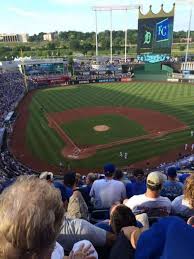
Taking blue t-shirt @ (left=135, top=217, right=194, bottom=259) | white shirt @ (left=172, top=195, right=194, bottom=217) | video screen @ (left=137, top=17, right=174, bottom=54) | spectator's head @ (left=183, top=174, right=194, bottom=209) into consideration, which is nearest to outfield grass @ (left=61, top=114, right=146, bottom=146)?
white shirt @ (left=172, top=195, right=194, bottom=217)

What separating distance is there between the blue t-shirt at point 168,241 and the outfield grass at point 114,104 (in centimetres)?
2189

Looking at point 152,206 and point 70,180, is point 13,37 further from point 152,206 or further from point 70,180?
point 152,206

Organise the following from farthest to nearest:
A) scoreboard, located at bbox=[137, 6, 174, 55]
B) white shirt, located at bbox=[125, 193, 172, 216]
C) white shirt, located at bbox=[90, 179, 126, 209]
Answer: scoreboard, located at bbox=[137, 6, 174, 55]
white shirt, located at bbox=[90, 179, 126, 209]
white shirt, located at bbox=[125, 193, 172, 216]

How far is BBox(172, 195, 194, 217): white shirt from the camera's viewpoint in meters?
5.12

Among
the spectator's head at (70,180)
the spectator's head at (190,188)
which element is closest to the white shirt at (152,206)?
the spectator's head at (190,188)

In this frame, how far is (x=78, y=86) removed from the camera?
61438 millimetres

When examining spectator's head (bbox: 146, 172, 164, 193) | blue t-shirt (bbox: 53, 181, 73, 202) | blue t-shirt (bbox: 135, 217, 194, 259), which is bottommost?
blue t-shirt (bbox: 53, 181, 73, 202)

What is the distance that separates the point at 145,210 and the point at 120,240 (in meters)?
2.24

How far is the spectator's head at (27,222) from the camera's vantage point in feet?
6.24

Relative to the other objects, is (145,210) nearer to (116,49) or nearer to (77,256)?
(77,256)

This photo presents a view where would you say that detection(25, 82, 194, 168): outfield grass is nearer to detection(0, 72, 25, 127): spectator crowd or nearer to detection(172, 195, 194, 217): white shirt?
detection(0, 72, 25, 127): spectator crowd

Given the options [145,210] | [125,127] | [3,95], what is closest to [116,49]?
[3,95]

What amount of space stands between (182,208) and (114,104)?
38879 mm

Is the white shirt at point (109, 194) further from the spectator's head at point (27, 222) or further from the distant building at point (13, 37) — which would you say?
the distant building at point (13, 37)
